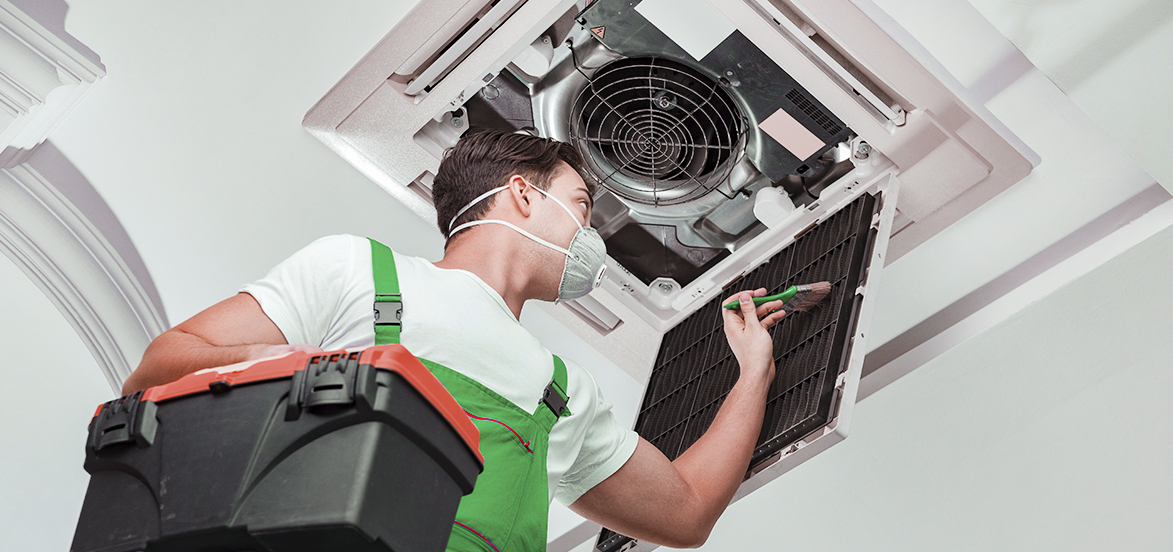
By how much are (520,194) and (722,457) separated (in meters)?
A: 0.56

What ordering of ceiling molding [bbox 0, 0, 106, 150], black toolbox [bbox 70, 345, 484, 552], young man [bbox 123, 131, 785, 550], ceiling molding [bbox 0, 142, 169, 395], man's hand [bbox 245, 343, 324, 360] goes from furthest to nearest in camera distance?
Answer: ceiling molding [bbox 0, 142, 169, 395] → ceiling molding [bbox 0, 0, 106, 150] → young man [bbox 123, 131, 785, 550] → man's hand [bbox 245, 343, 324, 360] → black toolbox [bbox 70, 345, 484, 552]

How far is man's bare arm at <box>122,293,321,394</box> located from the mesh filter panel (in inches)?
34.1

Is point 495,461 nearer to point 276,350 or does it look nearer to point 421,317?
point 421,317

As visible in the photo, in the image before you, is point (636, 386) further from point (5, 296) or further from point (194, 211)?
point (5, 296)

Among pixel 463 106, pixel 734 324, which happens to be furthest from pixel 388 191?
pixel 734 324

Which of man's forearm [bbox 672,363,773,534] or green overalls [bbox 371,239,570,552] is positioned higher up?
man's forearm [bbox 672,363,773,534]

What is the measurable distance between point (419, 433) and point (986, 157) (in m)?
1.36

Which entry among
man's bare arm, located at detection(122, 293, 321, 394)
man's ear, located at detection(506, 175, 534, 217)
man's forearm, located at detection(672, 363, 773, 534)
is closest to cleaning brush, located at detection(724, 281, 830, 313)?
man's forearm, located at detection(672, 363, 773, 534)

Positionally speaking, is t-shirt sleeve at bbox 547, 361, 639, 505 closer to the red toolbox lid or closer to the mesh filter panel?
the mesh filter panel

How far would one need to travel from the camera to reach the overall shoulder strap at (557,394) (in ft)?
4.38

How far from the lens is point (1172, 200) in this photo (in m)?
1.81

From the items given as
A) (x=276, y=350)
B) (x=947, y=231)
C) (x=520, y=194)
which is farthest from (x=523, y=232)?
(x=947, y=231)

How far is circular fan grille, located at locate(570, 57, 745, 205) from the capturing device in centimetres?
188

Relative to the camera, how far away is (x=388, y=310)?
1217mm
